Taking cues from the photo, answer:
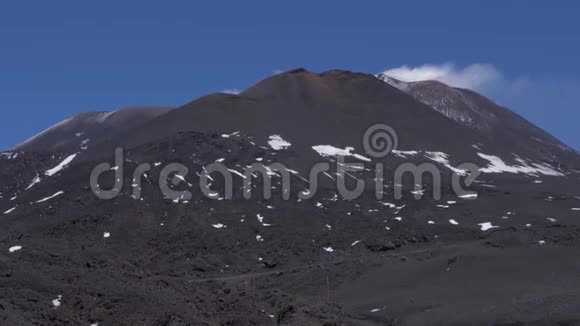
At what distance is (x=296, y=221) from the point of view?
8269 cm

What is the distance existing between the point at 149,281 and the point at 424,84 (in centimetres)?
14911

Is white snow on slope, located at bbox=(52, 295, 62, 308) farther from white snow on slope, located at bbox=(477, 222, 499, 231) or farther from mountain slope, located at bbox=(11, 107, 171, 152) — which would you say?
mountain slope, located at bbox=(11, 107, 171, 152)

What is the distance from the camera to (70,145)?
149500mm

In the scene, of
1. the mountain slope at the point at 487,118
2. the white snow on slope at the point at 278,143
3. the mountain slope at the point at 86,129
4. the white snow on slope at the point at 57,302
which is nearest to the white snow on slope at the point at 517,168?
the mountain slope at the point at 487,118

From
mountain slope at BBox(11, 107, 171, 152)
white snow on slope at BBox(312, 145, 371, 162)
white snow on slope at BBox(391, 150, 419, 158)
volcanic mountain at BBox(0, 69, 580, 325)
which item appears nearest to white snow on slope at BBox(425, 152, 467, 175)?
volcanic mountain at BBox(0, 69, 580, 325)

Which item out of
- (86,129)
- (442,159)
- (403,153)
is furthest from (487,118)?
(86,129)

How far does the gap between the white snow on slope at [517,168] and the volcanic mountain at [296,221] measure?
387 mm

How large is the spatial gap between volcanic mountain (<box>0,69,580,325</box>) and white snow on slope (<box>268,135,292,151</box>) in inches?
12.8

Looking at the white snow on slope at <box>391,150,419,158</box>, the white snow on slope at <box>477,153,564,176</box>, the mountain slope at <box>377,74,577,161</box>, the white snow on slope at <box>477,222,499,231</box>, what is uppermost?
the mountain slope at <box>377,74,577,161</box>

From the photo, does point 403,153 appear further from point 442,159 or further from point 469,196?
point 469,196

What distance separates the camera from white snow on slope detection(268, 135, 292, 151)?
105m

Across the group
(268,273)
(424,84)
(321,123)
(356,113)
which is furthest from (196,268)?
(424,84)

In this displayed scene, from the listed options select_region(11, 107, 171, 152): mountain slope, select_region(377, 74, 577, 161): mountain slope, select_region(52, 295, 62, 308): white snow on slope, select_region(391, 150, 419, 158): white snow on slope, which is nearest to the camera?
select_region(52, 295, 62, 308): white snow on slope

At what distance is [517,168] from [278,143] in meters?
33.7
